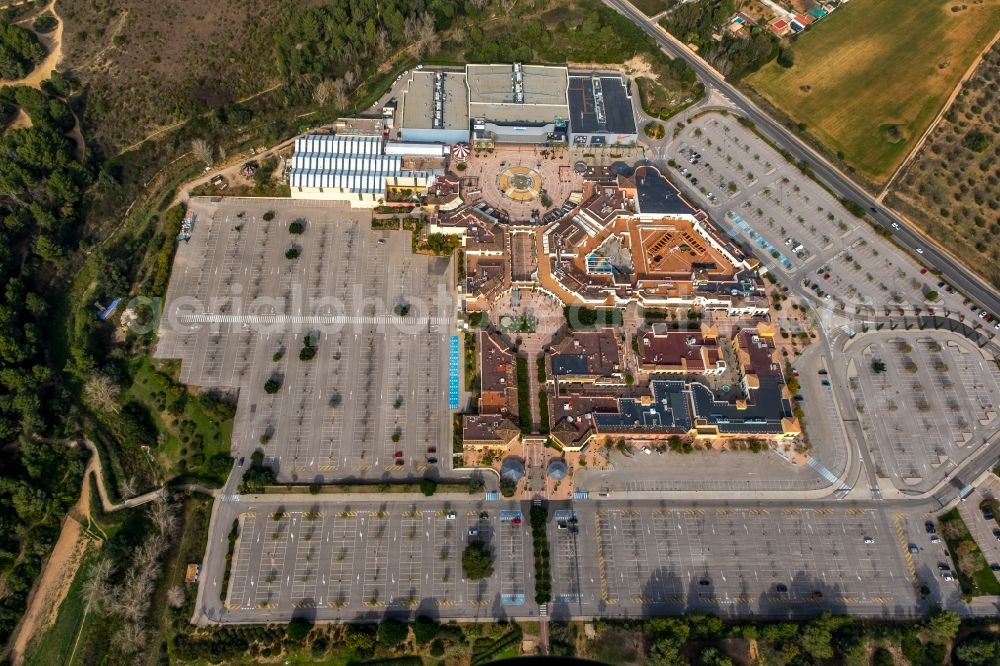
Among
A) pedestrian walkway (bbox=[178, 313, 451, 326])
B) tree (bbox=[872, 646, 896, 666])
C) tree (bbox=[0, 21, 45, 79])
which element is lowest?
tree (bbox=[872, 646, 896, 666])

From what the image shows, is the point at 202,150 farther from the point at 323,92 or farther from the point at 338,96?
the point at 338,96

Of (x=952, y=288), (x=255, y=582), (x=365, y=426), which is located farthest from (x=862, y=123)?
(x=255, y=582)

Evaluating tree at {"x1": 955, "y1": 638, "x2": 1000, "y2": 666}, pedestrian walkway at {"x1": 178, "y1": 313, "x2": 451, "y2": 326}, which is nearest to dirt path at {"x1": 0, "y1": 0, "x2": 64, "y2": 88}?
pedestrian walkway at {"x1": 178, "y1": 313, "x2": 451, "y2": 326}

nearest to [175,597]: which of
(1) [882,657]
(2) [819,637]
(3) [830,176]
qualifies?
(2) [819,637]

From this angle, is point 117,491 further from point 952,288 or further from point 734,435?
point 952,288

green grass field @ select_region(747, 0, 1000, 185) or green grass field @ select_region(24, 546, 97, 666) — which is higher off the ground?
green grass field @ select_region(747, 0, 1000, 185)

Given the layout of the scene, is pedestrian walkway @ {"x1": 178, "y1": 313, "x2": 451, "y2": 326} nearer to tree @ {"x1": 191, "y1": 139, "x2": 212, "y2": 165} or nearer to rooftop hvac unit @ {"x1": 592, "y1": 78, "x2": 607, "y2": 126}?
tree @ {"x1": 191, "y1": 139, "x2": 212, "y2": 165}

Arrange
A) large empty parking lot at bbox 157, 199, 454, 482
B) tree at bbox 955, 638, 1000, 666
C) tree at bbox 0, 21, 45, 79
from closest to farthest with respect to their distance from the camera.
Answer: tree at bbox 955, 638, 1000, 666 < large empty parking lot at bbox 157, 199, 454, 482 < tree at bbox 0, 21, 45, 79
